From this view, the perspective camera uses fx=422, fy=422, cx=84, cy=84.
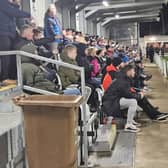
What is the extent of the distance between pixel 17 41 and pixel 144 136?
2.42 m

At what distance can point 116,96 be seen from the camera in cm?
652

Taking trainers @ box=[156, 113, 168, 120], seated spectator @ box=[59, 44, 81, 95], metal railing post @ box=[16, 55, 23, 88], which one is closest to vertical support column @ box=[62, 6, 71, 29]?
trainers @ box=[156, 113, 168, 120]

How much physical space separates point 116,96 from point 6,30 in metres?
2.46

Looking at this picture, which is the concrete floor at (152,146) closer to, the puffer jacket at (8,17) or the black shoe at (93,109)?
the black shoe at (93,109)

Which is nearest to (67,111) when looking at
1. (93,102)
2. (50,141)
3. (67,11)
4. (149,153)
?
(50,141)

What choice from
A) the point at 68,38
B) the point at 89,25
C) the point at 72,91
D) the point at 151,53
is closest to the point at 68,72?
the point at 72,91

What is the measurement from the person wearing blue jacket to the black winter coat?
216 centimetres

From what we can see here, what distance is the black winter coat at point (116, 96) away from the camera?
6.45 metres

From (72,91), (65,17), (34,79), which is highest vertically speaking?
(65,17)

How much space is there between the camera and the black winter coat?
254 inches

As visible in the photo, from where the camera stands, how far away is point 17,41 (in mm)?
4926

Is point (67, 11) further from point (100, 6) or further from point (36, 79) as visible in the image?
point (36, 79)

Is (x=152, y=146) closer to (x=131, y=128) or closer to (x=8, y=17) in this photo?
(x=131, y=128)

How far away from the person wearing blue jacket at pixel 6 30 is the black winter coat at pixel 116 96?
2.16 m
